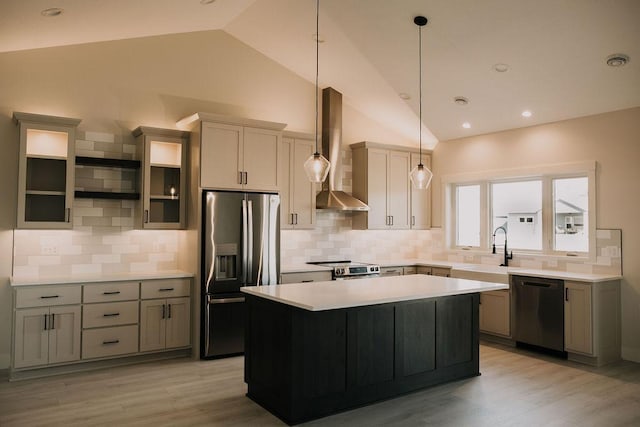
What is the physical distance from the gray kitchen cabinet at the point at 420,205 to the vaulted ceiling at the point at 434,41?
0.82 metres

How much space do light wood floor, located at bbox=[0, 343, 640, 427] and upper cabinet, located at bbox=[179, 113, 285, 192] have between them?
199cm

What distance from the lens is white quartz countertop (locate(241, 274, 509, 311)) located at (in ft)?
10.9

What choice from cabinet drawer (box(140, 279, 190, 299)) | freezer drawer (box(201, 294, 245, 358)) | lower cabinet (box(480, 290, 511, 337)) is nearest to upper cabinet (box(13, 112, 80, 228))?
cabinet drawer (box(140, 279, 190, 299))

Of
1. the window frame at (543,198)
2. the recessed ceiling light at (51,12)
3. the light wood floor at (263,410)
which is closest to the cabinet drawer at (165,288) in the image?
the light wood floor at (263,410)

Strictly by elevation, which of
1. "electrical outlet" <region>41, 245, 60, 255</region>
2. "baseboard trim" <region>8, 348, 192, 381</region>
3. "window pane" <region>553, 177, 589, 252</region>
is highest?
"window pane" <region>553, 177, 589, 252</region>

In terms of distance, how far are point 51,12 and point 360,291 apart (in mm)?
3425

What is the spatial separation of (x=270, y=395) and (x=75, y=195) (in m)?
2.88

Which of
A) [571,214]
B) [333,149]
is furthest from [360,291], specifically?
[571,214]

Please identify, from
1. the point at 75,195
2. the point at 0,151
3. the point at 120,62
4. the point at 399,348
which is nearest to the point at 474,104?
the point at 399,348

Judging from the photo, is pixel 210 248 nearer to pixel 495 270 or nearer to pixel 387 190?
pixel 387 190

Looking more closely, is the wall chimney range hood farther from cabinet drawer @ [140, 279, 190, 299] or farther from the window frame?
cabinet drawer @ [140, 279, 190, 299]

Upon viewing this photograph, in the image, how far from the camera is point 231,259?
17.2 feet

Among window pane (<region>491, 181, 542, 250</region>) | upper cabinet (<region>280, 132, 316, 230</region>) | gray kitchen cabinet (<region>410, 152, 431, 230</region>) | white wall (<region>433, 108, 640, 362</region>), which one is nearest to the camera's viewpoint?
white wall (<region>433, 108, 640, 362</region>)

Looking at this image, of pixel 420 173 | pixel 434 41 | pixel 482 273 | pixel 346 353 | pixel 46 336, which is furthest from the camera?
pixel 482 273
